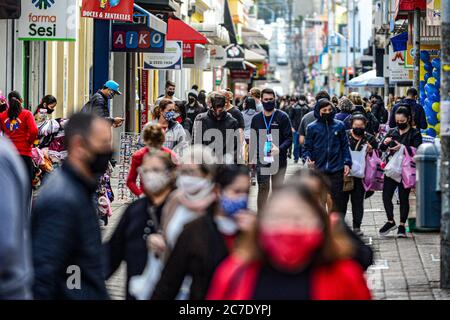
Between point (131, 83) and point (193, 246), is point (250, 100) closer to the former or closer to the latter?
point (131, 83)

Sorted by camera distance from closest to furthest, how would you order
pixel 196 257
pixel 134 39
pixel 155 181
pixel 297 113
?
pixel 196 257
pixel 155 181
pixel 134 39
pixel 297 113

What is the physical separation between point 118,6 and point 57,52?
13.6 ft

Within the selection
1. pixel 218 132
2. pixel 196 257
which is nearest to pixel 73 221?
pixel 196 257

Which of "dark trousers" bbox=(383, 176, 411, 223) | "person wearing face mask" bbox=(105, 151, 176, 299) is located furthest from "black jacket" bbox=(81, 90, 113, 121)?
"person wearing face mask" bbox=(105, 151, 176, 299)

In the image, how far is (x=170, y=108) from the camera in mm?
15953

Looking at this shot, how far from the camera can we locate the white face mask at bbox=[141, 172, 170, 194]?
308 inches

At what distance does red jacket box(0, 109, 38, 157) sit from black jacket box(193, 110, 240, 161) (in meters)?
2.14

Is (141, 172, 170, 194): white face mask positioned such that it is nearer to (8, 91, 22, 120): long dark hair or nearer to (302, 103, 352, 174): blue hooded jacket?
(302, 103, 352, 174): blue hooded jacket

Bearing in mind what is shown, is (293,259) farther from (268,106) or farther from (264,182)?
(268,106)

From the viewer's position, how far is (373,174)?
53.0ft

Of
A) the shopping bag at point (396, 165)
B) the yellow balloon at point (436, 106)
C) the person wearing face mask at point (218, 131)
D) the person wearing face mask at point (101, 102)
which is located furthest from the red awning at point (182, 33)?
the shopping bag at point (396, 165)

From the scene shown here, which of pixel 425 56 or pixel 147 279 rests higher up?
pixel 425 56

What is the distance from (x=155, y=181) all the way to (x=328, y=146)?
7683mm
